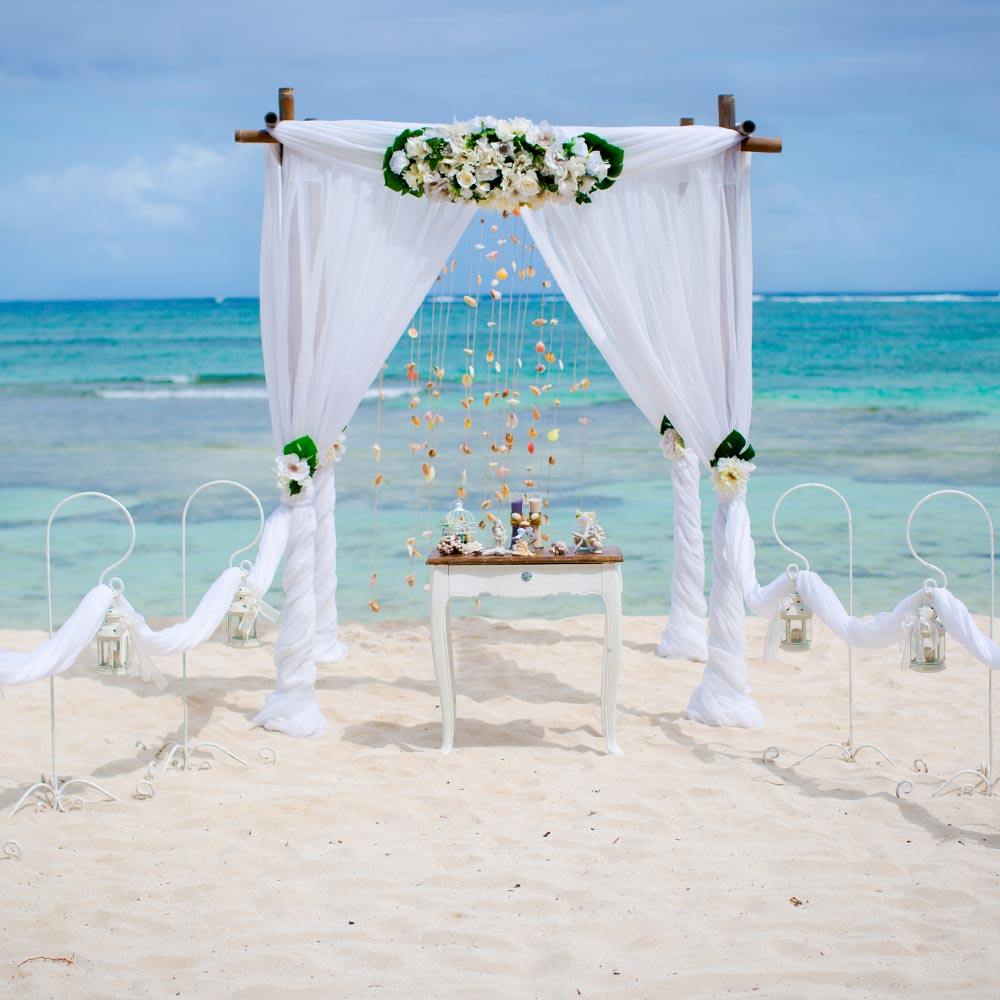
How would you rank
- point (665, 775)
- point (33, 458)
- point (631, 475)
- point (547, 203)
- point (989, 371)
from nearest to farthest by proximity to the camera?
point (665, 775) < point (547, 203) < point (631, 475) < point (33, 458) < point (989, 371)

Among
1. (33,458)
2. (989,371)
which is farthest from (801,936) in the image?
(989,371)

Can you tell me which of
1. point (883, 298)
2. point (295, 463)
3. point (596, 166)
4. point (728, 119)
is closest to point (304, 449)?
point (295, 463)

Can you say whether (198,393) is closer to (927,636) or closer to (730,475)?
(730,475)

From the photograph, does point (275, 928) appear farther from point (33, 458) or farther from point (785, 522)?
point (33, 458)

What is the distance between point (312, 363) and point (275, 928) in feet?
8.65

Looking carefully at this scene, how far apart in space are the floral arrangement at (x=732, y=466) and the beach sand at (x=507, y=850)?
1.07 meters

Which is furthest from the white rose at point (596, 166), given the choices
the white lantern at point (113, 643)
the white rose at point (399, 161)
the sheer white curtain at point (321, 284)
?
the white lantern at point (113, 643)

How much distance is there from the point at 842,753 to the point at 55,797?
3112 mm

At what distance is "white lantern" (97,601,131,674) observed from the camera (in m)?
4.76

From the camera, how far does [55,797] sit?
4.90m

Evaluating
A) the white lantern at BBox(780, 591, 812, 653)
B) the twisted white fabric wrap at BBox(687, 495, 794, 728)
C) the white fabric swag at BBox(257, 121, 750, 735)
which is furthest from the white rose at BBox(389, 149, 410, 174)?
the white lantern at BBox(780, 591, 812, 653)

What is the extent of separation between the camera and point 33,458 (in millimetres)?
16641

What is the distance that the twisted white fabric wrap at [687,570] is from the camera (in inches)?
278

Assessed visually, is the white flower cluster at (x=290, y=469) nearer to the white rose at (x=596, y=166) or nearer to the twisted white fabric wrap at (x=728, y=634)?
the white rose at (x=596, y=166)
